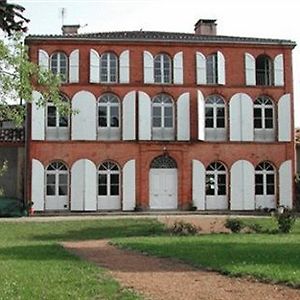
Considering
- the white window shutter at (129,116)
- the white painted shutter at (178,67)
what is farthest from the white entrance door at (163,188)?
the white painted shutter at (178,67)

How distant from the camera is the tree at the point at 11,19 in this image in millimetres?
17211

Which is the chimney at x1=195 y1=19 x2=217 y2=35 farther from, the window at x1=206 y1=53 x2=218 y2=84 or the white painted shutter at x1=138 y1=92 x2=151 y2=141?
the white painted shutter at x1=138 y1=92 x2=151 y2=141

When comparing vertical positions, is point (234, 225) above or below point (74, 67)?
below

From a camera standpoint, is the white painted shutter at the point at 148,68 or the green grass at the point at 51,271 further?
the white painted shutter at the point at 148,68

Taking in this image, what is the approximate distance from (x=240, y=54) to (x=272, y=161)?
6.47m

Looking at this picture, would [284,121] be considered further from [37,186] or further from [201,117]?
[37,186]

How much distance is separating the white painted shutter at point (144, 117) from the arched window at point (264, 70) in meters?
6.77

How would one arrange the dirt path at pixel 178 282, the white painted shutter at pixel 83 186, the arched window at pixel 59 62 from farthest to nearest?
the arched window at pixel 59 62
the white painted shutter at pixel 83 186
the dirt path at pixel 178 282

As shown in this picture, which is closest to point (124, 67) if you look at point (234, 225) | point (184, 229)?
point (184, 229)

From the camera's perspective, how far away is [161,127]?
40.2m

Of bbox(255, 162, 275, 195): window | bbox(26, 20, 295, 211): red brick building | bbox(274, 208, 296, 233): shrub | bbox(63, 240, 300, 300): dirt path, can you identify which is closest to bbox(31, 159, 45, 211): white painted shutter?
bbox(26, 20, 295, 211): red brick building

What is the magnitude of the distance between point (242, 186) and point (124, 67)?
31.1 feet

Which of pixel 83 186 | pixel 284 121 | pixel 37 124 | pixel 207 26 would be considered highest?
pixel 207 26

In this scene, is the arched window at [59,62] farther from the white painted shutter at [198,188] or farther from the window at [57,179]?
the white painted shutter at [198,188]
